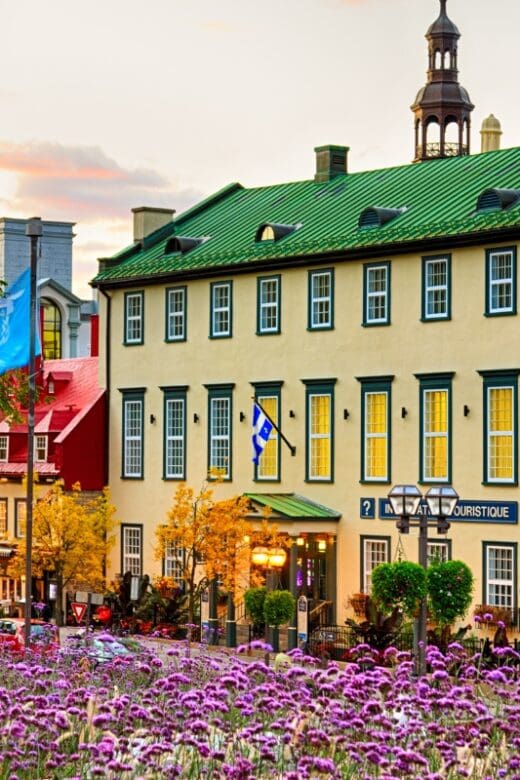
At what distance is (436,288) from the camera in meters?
54.8

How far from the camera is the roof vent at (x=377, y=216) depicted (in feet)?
189

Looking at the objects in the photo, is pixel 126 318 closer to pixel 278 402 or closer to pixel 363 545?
pixel 278 402

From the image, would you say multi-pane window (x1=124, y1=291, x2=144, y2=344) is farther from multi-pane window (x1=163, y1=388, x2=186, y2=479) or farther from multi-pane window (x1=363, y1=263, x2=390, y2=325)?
multi-pane window (x1=363, y1=263, x2=390, y2=325)

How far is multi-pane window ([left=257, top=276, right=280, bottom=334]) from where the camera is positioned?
6022 centimetres

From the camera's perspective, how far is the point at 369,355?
5675cm

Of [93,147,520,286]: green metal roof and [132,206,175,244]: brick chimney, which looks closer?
[93,147,520,286]: green metal roof

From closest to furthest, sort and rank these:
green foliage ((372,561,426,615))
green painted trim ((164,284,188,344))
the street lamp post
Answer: the street lamp post → green foliage ((372,561,426,615)) → green painted trim ((164,284,188,344))

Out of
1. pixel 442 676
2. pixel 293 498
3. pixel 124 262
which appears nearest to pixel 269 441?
pixel 293 498

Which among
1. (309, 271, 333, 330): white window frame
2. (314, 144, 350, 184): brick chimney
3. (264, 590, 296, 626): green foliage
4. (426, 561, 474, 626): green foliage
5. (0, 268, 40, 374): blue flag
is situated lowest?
(264, 590, 296, 626): green foliage

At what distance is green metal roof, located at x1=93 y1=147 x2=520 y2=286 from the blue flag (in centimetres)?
916

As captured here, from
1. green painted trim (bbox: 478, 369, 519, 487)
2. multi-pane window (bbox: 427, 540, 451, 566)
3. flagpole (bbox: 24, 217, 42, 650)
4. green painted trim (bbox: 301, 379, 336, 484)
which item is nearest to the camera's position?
flagpole (bbox: 24, 217, 42, 650)

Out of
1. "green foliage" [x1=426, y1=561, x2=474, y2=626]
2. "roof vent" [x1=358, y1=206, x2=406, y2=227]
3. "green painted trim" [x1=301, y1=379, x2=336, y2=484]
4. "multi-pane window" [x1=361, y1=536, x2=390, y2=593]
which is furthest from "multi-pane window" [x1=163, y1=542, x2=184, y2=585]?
"green foliage" [x1=426, y1=561, x2=474, y2=626]

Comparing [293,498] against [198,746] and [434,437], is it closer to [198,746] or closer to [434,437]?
[434,437]

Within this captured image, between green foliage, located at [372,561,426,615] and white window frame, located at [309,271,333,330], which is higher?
white window frame, located at [309,271,333,330]
